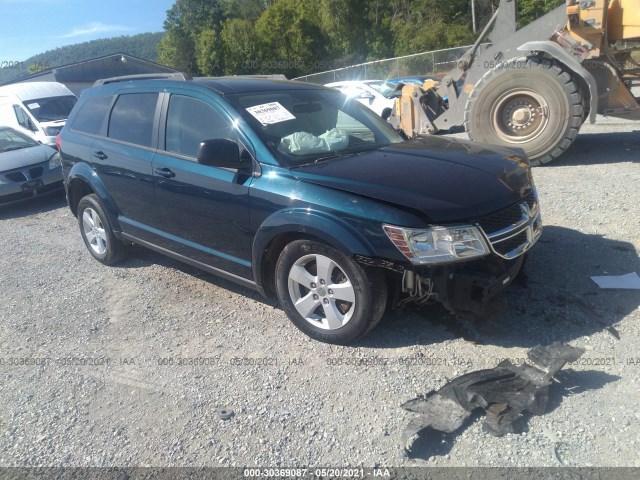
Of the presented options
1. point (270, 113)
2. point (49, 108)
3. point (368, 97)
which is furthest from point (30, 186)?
point (368, 97)

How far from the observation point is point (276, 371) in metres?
3.41

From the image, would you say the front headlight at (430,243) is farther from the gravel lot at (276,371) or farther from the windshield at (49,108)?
the windshield at (49,108)

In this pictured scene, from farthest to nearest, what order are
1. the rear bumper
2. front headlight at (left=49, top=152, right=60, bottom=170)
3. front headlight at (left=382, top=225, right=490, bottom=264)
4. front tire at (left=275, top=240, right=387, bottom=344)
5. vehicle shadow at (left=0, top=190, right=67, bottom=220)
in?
1. front headlight at (left=49, top=152, right=60, bottom=170)
2. vehicle shadow at (left=0, top=190, right=67, bottom=220)
3. the rear bumper
4. front tire at (left=275, top=240, right=387, bottom=344)
5. front headlight at (left=382, top=225, right=490, bottom=264)

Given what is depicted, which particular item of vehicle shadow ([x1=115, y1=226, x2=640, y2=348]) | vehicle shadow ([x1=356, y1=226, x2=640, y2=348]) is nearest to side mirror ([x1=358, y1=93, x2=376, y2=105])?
vehicle shadow ([x1=115, y1=226, x2=640, y2=348])

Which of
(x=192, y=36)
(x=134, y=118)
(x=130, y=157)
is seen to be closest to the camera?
(x=130, y=157)

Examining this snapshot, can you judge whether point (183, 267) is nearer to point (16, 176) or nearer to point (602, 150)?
point (16, 176)

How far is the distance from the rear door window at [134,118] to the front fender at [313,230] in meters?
1.62

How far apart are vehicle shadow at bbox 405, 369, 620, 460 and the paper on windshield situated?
2.48 m

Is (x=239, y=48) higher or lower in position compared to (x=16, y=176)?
higher

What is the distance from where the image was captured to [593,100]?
736 centimetres

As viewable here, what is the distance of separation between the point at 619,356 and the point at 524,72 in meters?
5.71

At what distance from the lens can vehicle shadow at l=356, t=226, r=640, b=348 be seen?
11.7 feet

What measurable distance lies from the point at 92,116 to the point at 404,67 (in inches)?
1105

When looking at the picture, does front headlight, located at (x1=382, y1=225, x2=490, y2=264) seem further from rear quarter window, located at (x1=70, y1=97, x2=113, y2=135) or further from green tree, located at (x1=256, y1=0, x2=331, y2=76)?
green tree, located at (x1=256, y1=0, x2=331, y2=76)
